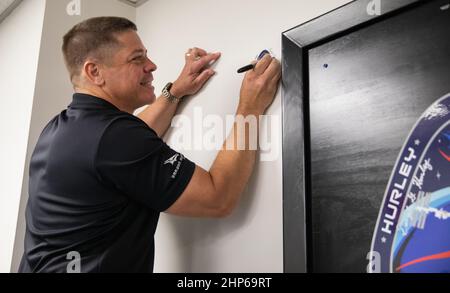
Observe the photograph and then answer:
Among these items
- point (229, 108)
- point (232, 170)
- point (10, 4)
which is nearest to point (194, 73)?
point (229, 108)

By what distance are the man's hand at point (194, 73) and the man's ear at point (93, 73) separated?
31 cm

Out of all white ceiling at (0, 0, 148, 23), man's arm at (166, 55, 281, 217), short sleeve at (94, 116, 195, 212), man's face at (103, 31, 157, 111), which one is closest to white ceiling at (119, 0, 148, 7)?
white ceiling at (0, 0, 148, 23)

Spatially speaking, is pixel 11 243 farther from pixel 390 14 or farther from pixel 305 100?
pixel 390 14

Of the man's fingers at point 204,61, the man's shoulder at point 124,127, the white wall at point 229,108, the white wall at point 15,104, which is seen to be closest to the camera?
the man's shoulder at point 124,127

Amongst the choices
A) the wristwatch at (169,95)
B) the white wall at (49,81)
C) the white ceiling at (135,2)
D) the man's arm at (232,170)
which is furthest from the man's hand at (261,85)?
the white ceiling at (135,2)

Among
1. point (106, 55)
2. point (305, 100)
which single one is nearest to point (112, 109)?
point (106, 55)

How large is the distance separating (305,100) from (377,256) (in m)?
0.42

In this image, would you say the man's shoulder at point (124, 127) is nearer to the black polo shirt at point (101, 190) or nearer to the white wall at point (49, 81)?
the black polo shirt at point (101, 190)

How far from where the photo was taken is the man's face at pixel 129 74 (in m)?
1.11

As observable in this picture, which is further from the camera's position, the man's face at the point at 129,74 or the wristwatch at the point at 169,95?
the wristwatch at the point at 169,95

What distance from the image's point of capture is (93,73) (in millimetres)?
1112

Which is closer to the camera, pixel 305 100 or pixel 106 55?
pixel 305 100
